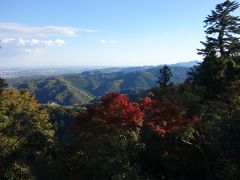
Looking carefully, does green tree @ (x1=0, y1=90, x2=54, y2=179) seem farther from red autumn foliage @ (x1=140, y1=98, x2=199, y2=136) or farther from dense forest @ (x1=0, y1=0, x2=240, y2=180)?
red autumn foliage @ (x1=140, y1=98, x2=199, y2=136)

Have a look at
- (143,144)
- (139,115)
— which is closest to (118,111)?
(139,115)

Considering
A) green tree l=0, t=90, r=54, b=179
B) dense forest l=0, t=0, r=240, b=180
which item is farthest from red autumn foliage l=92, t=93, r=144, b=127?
green tree l=0, t=90, r=54, b=179

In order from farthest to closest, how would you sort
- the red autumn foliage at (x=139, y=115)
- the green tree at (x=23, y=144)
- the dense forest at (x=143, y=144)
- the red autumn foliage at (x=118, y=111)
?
1. the green tree at (x=23, y=144)
2. the red autumn foliage at (x=118, y=111)
3. the red autumn foliage at (x=139, y=115)
4. the dense forest at (x=143, y=144)

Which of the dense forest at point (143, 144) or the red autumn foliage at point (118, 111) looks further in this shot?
the red autumn foliage at point (118, 111)

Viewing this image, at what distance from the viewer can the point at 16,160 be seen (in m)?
29.2

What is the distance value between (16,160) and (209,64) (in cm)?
2002

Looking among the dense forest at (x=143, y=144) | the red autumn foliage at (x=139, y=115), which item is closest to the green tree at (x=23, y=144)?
the dense forest at (x=143, y=144)

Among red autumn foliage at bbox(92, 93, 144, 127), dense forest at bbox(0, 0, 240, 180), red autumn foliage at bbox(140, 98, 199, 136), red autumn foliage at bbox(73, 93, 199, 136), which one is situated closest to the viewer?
dense forest at bbox(0, 0, 240, 180)

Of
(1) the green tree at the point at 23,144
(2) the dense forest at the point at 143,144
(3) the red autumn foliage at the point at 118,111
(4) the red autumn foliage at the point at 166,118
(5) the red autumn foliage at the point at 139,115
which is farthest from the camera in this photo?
(1) the green tree at the point at 23,144

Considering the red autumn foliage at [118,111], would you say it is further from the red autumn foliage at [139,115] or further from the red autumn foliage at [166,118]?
the red autumn foliage at [166,118]

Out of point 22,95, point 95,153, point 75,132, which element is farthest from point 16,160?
point 22,95

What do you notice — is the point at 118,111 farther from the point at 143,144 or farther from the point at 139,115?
the point at 143,144

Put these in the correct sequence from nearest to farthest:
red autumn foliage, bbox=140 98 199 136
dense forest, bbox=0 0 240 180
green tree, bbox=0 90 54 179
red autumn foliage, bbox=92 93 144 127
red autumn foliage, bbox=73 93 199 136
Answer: dense forest, bbox=0 0 240 180 < red autumn foliage, bbox=140 98 199 136 < red autumn foliage, bbox=73 93 199 136 < red autumn foliage, bbox=92 93 144 127 < green tree, bbox=0 90 54 179

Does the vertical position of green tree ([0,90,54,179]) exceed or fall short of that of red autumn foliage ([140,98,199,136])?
it falls short
